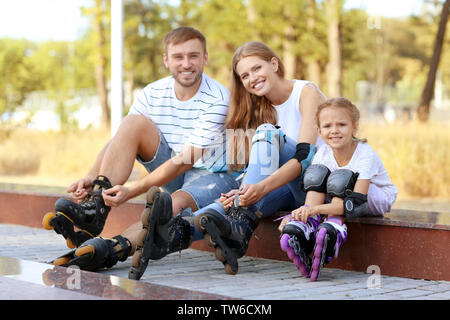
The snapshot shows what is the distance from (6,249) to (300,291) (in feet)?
7.47

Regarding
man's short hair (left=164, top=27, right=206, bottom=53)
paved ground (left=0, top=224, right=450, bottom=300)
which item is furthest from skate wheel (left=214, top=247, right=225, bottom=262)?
man's short hair (left=164, top=27, right=206, bottom=53)

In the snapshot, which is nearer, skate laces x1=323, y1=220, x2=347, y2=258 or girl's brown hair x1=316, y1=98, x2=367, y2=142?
skate laces x1=323, y1=220, x2=347, y2=258

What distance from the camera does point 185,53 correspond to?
425cm

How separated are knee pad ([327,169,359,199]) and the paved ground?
1.48ft

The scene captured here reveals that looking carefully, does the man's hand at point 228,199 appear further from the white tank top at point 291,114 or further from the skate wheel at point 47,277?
the skate wheel at point 47,277

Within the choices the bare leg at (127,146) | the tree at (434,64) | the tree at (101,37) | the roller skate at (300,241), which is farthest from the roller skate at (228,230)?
the tree at (101,37)

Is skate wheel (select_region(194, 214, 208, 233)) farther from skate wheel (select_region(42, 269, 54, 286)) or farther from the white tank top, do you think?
the white tank top

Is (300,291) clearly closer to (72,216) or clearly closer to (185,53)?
(72,216)

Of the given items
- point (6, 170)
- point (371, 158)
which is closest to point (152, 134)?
point (371, 158)

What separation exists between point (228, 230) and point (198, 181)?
2.34ft

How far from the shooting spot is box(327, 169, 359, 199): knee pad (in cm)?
365

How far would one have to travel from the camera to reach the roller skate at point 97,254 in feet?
12.0

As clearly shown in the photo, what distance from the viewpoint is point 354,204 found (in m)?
3.66

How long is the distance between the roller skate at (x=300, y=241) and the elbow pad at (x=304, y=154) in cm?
32
